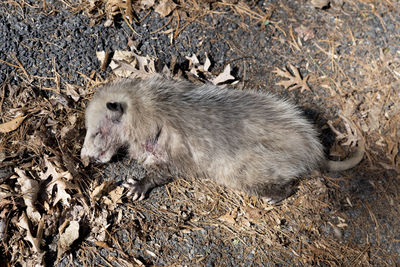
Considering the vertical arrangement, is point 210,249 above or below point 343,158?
below

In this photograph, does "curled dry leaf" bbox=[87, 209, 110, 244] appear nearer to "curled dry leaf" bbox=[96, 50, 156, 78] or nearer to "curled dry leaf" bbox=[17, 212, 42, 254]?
"curled dry leaf" bbox=[17, 212, 42, 254]

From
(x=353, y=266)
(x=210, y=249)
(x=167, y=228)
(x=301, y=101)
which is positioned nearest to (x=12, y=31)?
(x=167, y=228)

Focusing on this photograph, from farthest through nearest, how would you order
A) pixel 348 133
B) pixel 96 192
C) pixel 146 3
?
pixel 348 133
pixel 146 3
pixel 96 192

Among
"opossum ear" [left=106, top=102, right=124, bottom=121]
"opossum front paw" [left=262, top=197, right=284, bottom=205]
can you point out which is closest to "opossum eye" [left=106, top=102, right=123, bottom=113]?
"opossum ear" [left=106, top=102, right=124, bottom=121]

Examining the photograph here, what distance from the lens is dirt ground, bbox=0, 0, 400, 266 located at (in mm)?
2447

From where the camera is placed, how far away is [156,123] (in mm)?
2578

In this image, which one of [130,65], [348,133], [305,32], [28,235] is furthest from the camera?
[305,32]

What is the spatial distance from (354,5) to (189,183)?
243cm

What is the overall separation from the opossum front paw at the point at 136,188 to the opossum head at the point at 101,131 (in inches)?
9.7

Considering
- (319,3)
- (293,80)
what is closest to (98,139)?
(293,80)

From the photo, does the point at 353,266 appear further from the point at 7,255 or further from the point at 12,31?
the point at 12,31

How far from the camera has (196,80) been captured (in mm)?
3121

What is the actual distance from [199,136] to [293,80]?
1163 millimetres

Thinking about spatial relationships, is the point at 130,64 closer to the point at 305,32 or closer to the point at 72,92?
the point at 72,92
